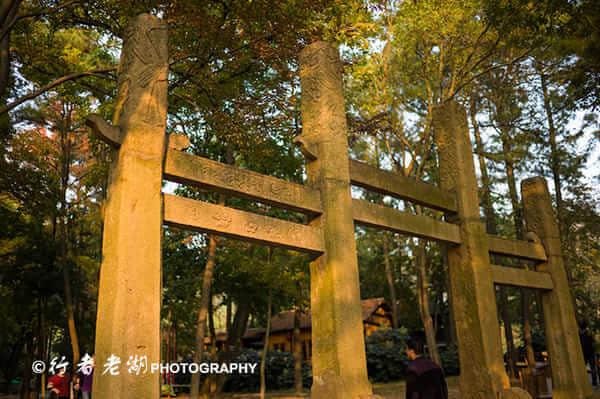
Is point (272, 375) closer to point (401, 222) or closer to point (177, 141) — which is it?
point (401, 222)

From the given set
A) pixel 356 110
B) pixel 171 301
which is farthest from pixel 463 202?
pixel 171 301

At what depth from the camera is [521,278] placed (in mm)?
8562

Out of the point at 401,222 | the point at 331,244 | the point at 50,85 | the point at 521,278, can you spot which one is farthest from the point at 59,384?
the point at 521,278

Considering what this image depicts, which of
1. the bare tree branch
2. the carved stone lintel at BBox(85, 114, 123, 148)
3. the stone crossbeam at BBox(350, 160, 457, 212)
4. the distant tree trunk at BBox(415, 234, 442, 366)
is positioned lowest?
the distant tree trunk at BBox(415, 234, 442, 366)

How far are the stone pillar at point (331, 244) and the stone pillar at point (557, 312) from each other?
4857 millimetres

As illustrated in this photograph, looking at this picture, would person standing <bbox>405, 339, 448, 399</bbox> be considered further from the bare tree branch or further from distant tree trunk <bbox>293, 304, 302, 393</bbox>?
distant tree trunk <bbox>293, 304, 302, 393</bbox>

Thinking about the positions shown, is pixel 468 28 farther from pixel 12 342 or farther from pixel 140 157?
pixel 12 342

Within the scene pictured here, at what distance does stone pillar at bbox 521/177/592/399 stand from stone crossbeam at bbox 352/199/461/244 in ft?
8.97

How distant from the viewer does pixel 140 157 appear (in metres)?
4.64

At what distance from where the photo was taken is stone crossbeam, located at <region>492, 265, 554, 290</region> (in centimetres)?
805

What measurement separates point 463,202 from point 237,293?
30.8 feet

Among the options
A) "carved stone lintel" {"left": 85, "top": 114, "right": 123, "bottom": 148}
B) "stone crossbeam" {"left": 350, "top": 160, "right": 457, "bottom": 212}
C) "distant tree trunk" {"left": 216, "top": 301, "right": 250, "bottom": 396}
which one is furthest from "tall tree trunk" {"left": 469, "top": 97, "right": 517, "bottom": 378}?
"carved stone lintel" {"left": 85, "top": 114, "right": 123, "bottom": 148}

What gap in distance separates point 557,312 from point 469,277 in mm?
2673

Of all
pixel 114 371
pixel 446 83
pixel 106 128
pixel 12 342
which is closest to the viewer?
pixel 114 371
